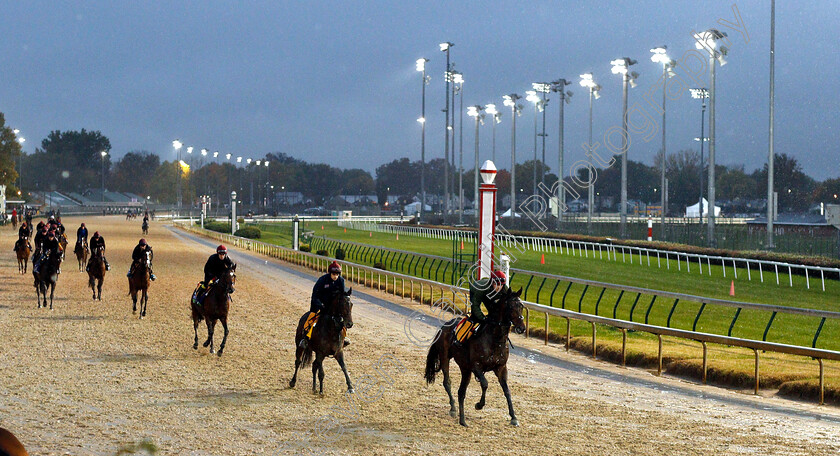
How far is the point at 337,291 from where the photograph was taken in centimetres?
916

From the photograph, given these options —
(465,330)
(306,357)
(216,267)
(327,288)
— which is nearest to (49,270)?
(216,267)

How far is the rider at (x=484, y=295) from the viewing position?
778 cm

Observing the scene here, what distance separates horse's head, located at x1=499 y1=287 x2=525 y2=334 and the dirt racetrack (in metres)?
1.05

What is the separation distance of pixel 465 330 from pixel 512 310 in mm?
678

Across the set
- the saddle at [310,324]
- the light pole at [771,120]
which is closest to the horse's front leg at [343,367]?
the saddle at [310,324]

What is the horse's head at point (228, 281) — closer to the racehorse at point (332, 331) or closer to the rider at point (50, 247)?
the racehorse at point (332, 331)

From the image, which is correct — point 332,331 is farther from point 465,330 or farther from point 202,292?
point 202,292

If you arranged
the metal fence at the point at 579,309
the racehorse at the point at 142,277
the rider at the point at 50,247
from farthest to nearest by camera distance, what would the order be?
the rider at the point at 50,247, the racehorse at the point at 142,277, the metal fence at the point at 579,309

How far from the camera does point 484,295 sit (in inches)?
309

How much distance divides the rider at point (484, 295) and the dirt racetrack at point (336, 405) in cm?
107

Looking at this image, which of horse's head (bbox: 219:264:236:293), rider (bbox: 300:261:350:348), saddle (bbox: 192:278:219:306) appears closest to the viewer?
rider (bbox: 300:261:350:348)

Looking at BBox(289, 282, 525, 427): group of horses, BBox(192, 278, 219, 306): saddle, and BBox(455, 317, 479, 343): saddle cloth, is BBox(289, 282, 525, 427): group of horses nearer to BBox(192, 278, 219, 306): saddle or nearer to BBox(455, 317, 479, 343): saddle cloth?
BBox(455, 317, 479, 343): saddle cloth

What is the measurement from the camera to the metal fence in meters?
10.4

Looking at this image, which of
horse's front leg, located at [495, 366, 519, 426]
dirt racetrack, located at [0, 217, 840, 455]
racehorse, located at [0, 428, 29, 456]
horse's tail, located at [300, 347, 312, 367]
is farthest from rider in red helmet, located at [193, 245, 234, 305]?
racehorse, located at [0, 428, 29, 456]
